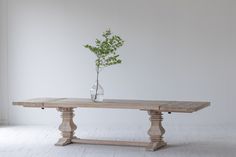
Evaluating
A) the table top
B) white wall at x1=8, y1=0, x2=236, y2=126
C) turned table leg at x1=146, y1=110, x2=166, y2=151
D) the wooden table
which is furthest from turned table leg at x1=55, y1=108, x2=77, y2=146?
white wall at x1=8, y1=0, x2=236, y2=126

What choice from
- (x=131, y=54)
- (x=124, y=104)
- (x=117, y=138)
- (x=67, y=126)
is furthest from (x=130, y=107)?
(x=131, y=54)

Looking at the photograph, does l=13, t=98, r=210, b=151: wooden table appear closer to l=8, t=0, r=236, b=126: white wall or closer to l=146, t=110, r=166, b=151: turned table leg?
l=146, t=110, r=166, b=151: turned table leg

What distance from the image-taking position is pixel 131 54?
721 centimetres

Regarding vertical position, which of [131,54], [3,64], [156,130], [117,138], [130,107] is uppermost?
[131,54]

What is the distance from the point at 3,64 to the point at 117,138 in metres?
2.30

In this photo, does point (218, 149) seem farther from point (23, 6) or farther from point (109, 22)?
point (23, 6)

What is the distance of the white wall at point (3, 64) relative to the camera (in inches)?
290

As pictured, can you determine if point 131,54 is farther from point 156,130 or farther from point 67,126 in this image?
point 156,130

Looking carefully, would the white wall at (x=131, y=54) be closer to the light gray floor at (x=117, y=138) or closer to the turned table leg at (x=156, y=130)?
the light gray floor at (x=117, y=138)

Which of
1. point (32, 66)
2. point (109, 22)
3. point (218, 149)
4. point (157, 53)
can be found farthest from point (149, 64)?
point (218, 149)

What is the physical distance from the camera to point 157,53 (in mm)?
7188

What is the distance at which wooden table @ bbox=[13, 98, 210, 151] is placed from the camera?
16.5ft

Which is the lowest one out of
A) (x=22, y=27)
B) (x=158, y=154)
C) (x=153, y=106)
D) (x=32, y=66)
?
(x=158, y=154)

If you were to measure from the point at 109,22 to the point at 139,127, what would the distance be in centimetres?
153
